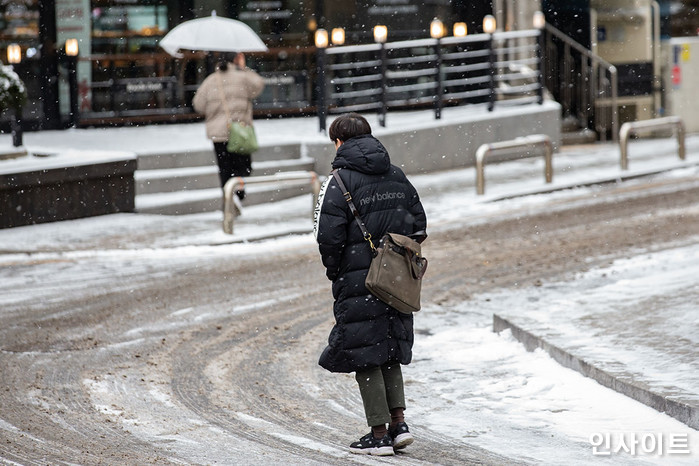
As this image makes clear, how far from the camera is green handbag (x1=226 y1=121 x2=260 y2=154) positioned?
45.5 feet

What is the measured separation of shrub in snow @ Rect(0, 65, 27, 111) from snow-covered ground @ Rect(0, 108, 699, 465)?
5.62 ft

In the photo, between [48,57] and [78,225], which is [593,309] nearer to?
[78,225]

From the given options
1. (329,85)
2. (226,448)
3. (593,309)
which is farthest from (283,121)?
(226,448)

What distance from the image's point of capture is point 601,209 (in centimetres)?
1470

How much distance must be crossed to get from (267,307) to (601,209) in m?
6.54

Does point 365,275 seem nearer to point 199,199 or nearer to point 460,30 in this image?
point 199,199

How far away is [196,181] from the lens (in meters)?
15.6

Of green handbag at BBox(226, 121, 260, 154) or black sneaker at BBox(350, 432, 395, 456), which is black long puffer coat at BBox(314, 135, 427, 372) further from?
green handbag at BBox(226, 121, 260, 154)

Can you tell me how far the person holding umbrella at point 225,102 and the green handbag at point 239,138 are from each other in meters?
0.17

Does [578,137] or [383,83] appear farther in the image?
[578,137]

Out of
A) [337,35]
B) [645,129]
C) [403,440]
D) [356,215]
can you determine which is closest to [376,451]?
[403,440]

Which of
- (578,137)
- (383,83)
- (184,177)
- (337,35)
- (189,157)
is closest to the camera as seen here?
(184,177)

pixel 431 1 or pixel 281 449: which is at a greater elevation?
pixel 431 1

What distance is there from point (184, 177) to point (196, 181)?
203 millimetres
